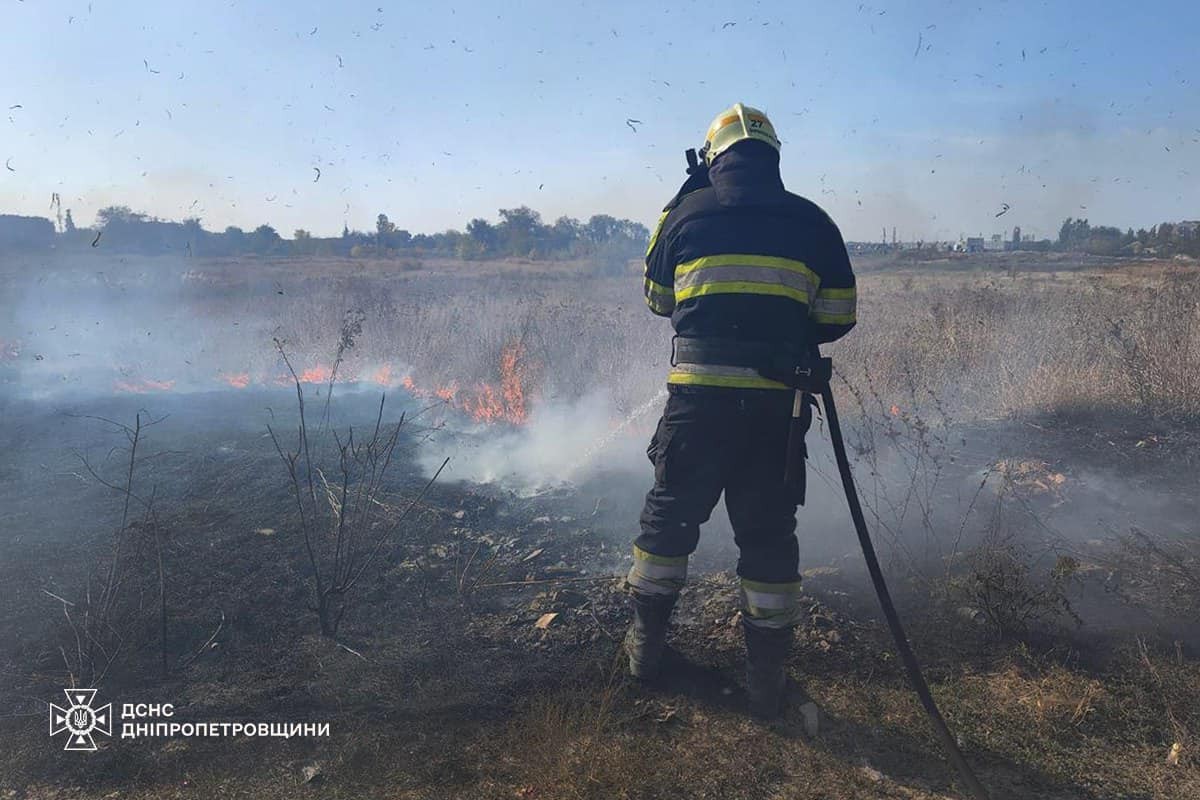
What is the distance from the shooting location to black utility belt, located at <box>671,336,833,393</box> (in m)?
3.06

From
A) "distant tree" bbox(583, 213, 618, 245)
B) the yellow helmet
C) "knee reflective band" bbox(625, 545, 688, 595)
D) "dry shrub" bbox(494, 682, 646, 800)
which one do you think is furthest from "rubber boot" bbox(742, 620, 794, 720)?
"distant tree" bbox(583, 213, 618, 245)

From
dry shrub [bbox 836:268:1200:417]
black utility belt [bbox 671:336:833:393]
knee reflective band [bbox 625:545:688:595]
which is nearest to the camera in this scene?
black utility belt [bbox 671:336:833:393]

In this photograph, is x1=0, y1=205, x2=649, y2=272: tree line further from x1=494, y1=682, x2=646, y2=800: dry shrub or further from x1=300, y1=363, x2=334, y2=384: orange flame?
x1=494, y1=682, x2=646, y2=800: dry shrub

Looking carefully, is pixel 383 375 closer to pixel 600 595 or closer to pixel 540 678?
pixel 600 595

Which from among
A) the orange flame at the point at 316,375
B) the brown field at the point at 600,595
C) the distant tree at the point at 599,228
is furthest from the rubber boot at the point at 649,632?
the distant tree at the point at 599,228

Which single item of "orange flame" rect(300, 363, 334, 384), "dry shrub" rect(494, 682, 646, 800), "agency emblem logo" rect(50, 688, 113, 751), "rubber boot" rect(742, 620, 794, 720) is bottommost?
"agency emblem logo" rect(50, 688, 113, 751)

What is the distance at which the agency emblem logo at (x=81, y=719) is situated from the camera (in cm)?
287

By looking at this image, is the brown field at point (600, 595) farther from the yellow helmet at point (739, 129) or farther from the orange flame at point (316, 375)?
the yellow helmet at point (739, 129)

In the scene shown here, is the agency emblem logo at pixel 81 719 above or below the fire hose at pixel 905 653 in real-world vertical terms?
below

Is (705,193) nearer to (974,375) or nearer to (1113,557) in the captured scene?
(1113,557)

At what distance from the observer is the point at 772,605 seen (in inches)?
125

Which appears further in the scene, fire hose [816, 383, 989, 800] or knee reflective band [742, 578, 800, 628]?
knee reflective band [742, 578, 800, 628]

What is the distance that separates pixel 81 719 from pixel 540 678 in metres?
1.95

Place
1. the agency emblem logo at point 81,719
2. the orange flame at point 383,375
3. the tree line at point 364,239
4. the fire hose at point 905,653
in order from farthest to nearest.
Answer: the tree line at point 364,239 < the orange flame at point 383,375 < the agency emblem logo at point 81,719 < the fire hose at point 905,653
